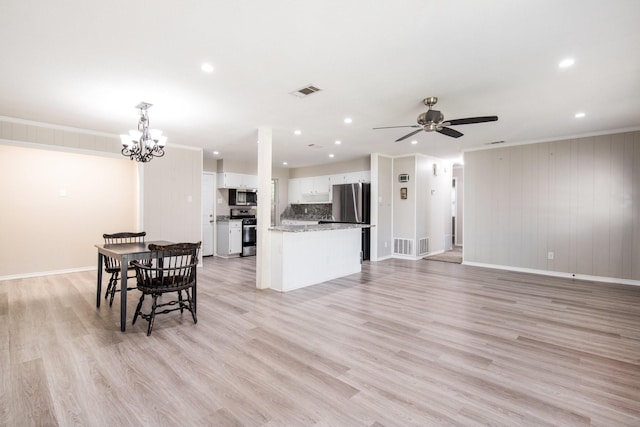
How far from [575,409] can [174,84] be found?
4.24m

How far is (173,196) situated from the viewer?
6.04 m

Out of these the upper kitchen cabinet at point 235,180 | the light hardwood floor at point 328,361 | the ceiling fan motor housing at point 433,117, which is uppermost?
the ceiling fan motor housing at point 433,117

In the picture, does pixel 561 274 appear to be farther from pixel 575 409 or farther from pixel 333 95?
pixel 333 95

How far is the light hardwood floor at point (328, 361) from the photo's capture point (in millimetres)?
1835

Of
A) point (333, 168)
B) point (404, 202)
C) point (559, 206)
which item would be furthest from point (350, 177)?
point (559, 206)

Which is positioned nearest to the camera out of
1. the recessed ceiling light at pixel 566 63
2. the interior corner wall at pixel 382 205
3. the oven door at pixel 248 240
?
the recessed ceiling light at pixel 566 63

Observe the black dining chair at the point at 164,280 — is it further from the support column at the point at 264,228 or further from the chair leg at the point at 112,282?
the support column at the point at 264,228

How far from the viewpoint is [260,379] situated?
2188mm

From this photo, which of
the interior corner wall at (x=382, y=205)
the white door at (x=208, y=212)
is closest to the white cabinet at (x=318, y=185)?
the interior corner wall at (x=382, y=205)

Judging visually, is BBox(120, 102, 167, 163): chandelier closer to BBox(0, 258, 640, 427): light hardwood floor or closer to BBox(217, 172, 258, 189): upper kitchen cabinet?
BBox(0, 258, 640, 427): light hardwood floor

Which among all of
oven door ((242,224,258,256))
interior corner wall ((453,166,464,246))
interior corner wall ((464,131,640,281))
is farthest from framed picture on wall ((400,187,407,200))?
oven door ((242,224,258,256))

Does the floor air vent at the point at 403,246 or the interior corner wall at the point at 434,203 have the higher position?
the interior corner wall at the point at 434,203

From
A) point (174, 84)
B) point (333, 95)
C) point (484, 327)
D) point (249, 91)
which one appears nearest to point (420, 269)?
point (484, 327)

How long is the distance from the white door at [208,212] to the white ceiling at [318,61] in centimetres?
307
